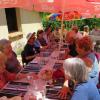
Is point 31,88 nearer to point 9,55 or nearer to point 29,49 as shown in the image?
point 9,55

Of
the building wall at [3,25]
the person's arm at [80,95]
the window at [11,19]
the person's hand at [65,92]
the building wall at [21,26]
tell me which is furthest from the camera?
the window at [11,19]

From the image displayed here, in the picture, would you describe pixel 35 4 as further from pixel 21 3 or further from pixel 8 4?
pixel 8 4

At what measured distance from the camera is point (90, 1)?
4.59m

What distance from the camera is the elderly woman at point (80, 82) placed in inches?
111

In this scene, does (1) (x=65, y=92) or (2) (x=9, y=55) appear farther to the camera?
(2) (x=9, y=55)

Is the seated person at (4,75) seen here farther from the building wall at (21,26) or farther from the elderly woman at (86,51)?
the building wall at (21,26)

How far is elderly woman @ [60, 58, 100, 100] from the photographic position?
281 centimetres

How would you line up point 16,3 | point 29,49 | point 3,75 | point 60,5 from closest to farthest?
point 3,75 → point 16,3 → point 60,5 → point 29,49

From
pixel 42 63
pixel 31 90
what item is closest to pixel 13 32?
pixel 42 63

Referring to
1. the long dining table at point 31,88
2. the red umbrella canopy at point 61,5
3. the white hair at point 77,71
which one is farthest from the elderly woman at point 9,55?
the white hair at point 77,71

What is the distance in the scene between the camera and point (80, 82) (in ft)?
9.42

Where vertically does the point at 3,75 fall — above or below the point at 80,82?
below

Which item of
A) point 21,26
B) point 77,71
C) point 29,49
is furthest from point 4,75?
point 21,26

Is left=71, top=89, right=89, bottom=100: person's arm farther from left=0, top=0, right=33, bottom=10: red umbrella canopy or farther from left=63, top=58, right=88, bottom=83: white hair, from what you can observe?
left=0, top=0, right=33, bottom=10: red umbrella canopy
